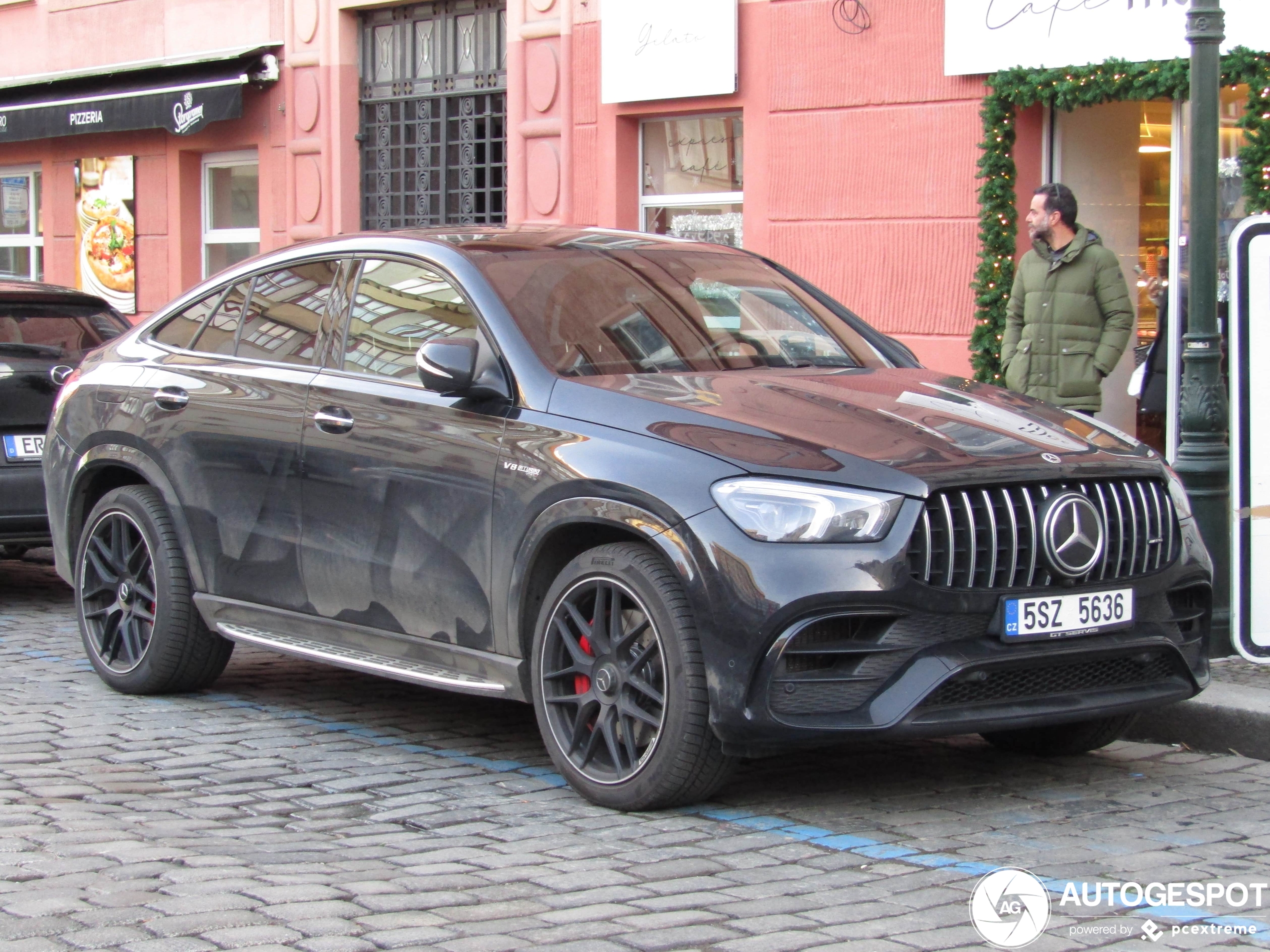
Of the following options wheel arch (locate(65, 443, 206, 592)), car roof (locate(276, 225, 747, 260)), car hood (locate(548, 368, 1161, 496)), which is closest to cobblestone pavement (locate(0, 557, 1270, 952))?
wheel arch (locate(65, 443, 206, 592))

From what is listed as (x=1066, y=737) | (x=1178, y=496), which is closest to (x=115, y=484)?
(x=1066, y=737)

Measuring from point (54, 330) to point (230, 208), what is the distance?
31.2 feet

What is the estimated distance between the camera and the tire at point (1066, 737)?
582cm

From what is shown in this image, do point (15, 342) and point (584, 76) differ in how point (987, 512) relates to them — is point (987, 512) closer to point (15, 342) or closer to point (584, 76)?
point (15, 342)

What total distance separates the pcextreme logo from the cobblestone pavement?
0.04 metres

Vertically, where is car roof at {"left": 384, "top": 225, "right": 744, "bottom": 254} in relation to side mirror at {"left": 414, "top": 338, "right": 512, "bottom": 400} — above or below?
above

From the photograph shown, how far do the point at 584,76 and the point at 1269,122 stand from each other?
5.95 metres

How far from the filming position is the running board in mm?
5648

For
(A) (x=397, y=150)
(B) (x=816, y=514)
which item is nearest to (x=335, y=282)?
(B) (x=816, y=514)

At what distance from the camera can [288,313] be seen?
6664 millimetres

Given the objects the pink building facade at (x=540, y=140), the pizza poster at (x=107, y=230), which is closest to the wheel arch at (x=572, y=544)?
the pink building facade at (x=540, y=140)

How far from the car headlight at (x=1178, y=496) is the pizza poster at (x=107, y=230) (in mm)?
15518

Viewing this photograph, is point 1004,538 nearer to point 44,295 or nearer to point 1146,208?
point 44,295

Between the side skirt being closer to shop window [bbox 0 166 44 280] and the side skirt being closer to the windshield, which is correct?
the windshield
